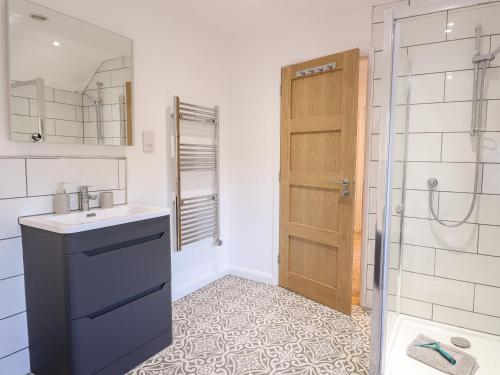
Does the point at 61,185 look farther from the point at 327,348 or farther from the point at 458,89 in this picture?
the point at 458,89

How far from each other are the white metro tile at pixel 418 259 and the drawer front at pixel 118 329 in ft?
5.13

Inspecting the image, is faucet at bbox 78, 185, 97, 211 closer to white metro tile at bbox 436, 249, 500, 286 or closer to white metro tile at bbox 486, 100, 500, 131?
white metro tile at bbox 436, 249, 500, 286

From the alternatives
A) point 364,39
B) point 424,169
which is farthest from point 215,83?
point 424,169

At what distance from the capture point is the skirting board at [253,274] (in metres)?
2.93

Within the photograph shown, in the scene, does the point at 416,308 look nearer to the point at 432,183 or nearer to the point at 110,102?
the point at 432,183

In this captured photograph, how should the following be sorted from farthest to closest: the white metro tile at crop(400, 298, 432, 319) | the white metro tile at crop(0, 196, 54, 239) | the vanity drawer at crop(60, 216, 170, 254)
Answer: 1. the white metro tile at crop(400, 298, 432, 319)
2. the white metro tile at crop(0, 196, 54, 239)
3. the vanity drawer at crop(60, 216, 170, 254)

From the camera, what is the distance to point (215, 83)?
2883mm

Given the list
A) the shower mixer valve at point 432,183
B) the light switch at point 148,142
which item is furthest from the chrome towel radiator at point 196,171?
the shower mixer valve at point 432,183

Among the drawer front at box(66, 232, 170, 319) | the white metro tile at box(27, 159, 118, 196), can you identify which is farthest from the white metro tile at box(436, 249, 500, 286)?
the white metro tile at box(27, 159, 118, 196)

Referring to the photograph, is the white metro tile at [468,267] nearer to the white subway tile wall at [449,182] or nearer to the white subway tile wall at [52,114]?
the white subway tile wall at [449,182]

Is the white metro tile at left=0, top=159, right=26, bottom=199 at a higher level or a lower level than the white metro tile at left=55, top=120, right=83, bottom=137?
lower

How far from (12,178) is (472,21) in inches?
103

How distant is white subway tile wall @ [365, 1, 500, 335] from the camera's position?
186 centimetres

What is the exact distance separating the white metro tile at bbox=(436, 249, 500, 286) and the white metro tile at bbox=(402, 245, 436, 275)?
0.05m
